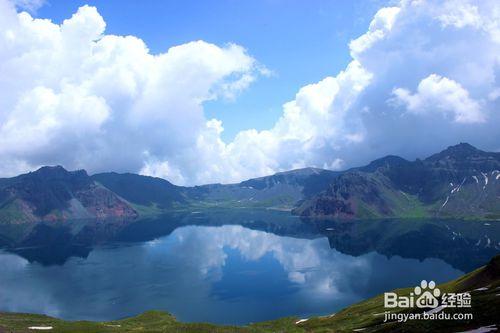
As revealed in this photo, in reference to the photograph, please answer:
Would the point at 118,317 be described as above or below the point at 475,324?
below

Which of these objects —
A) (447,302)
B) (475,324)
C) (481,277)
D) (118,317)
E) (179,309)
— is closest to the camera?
(475,324)

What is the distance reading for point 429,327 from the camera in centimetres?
7912

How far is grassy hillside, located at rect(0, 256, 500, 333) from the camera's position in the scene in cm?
7814

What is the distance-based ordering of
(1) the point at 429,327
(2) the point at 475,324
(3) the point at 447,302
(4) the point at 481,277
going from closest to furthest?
(2) the point at 475,324
(1) the point at 429,327
(3) the point at 447,302
(4) the point at 481,277

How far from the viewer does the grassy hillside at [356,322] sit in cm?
7814


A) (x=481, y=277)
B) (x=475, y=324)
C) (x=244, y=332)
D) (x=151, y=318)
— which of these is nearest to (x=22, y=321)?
(x=151, y=318)

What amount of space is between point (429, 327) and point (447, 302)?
24.1m

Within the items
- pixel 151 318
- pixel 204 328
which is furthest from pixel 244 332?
pixel 151 318

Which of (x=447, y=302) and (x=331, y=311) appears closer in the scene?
(x=447, y=302)

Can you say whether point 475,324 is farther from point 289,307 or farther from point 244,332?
point 289,307

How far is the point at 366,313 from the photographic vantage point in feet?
451

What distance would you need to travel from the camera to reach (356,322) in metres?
124

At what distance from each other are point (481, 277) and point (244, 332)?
7228 cm

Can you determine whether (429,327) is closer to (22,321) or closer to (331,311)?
(331,311)
